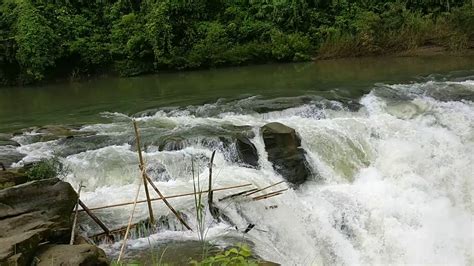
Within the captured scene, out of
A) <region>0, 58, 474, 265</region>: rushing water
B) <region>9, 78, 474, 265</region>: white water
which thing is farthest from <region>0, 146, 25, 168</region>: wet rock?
<region>9, 78, 474, 265</region>: white water

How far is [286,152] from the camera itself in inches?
346

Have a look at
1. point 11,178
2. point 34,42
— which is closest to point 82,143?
point 11,178

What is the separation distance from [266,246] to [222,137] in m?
3.04

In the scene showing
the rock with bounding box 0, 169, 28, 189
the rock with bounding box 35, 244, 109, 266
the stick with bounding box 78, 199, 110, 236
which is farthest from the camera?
the rock with bounding box 0, 169, 28, 189

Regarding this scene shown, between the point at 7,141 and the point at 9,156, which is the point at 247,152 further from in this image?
the point at 7,141

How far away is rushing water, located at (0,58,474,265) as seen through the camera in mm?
7031

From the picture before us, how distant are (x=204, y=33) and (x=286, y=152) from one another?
52.2 feet

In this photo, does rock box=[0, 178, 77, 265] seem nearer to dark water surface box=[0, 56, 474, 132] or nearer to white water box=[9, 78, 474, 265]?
white water box=[9, 78, 474, 265]

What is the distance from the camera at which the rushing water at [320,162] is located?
703cm

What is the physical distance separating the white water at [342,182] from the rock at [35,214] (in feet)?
2.24

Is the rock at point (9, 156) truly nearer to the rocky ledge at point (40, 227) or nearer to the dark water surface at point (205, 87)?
the rocky ledge at point (40, 227)

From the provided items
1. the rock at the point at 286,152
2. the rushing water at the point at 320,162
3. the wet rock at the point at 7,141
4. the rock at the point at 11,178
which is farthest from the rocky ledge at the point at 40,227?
the wet rock at the point at 7,141

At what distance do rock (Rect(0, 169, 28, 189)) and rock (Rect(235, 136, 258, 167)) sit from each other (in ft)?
11.2

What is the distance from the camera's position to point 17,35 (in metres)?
22.4
